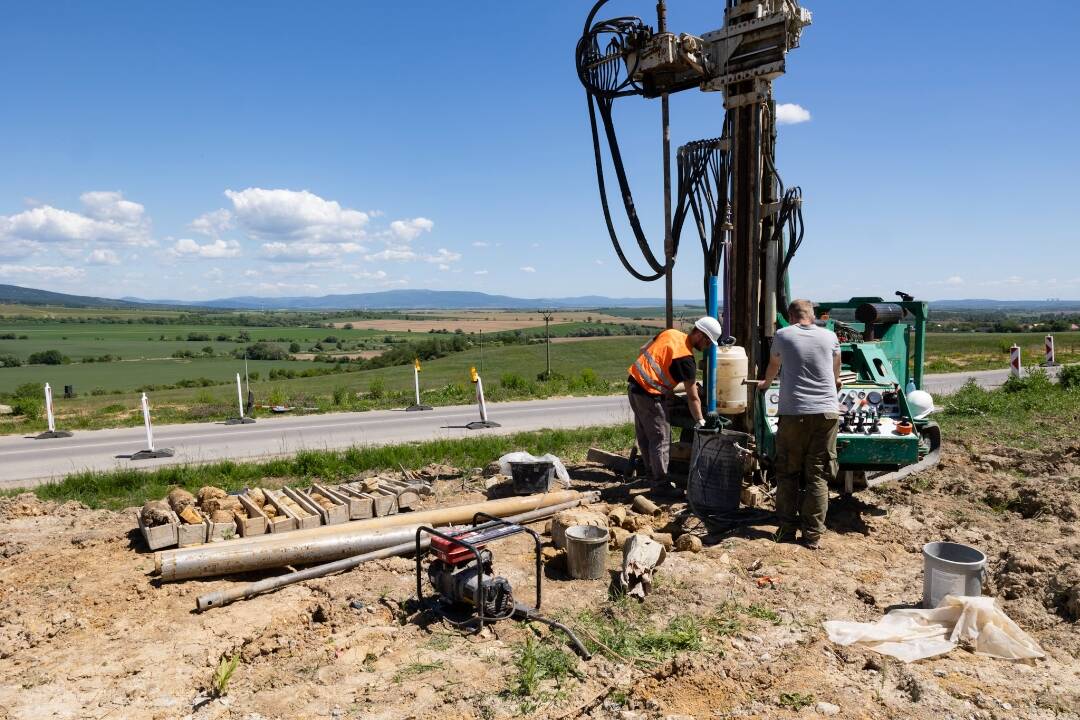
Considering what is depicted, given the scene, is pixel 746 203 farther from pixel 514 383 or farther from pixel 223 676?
pixel 514 383

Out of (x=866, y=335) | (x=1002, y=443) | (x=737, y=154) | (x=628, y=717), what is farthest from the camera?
(x=1002, y=443)

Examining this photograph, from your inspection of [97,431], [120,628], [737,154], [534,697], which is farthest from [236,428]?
[534,697]

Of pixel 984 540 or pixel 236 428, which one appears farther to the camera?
pixel 236 428

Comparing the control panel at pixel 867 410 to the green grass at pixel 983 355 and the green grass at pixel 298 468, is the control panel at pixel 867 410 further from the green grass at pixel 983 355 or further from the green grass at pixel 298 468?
the green grass at pixel 983 355

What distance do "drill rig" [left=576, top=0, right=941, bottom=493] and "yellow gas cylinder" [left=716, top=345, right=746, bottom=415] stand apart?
128 millimetres

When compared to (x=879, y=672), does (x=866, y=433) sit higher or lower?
higher

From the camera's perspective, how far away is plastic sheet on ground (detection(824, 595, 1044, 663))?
13.7 ft

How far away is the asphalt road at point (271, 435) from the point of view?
11266mm

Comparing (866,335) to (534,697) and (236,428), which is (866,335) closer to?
(534,697)

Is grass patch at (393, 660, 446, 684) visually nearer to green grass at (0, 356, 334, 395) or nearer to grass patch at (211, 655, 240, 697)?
grass patch at (211, 655, 240, 697)

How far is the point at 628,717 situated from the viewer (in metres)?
3.65

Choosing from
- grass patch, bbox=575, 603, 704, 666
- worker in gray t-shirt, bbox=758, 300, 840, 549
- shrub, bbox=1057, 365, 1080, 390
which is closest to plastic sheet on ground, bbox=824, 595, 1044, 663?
grass patch, bbox=575, 603, 704, 666

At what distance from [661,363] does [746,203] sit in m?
2.03

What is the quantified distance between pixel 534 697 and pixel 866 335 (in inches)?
247
